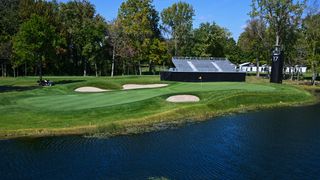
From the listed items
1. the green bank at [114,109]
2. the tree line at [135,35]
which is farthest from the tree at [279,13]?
the green bank at [114,109]

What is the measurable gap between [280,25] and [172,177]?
79.0 m

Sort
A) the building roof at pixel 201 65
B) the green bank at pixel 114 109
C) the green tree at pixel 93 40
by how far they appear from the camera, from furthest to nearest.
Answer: the green tree at pixel 93 40 → the building roof at pixel 201 65 → the green bank at pixel 114 109

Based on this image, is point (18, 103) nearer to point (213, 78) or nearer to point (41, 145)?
point (41, 145)

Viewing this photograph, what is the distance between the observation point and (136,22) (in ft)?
359

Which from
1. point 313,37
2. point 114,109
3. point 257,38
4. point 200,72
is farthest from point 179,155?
point 257,38

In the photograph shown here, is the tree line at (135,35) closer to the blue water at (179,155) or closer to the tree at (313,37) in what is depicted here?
the tree at (313,37)

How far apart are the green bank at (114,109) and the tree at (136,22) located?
49.7 meters

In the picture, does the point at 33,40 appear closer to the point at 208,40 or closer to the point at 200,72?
the point at 200,72

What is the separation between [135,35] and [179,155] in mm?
85384

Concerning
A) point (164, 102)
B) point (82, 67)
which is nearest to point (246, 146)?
point (164, 102)

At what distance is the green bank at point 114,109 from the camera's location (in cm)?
3534

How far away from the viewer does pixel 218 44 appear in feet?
424

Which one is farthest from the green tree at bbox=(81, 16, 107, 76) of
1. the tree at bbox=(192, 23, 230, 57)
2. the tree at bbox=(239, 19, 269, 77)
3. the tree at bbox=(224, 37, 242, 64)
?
the tree at bbox=(224, 37, 242, 64)

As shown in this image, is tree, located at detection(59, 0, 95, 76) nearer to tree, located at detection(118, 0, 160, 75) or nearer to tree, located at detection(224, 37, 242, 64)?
tree, located at detection(118, 0, 160, 75)
